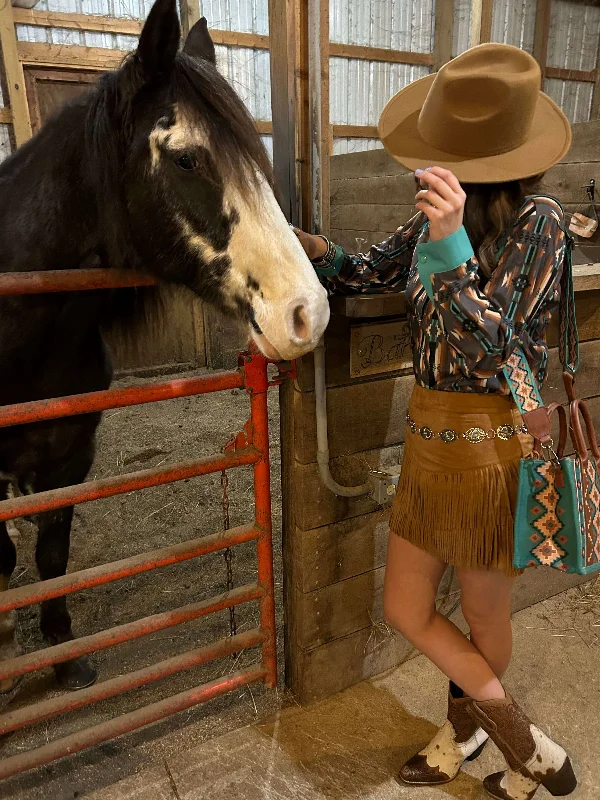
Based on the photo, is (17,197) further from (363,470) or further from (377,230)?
(377,230)

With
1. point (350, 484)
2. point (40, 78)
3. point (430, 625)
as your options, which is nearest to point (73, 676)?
point (350, 484)

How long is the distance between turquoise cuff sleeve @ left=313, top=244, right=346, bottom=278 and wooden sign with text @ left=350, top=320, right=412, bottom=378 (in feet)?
0.52

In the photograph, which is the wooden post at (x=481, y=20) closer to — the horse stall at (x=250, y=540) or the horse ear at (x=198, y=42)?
the horse stall at (x=250, y=540)

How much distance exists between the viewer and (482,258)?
1005 mm

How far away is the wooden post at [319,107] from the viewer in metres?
1.23

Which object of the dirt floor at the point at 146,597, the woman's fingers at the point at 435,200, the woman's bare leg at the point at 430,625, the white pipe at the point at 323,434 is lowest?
the dirt floor at the point at 146,597

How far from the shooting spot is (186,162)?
1147 mm

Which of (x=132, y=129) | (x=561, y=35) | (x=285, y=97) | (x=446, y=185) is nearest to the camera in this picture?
(x=446, y=185)

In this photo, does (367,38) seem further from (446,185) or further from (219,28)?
(446,185)

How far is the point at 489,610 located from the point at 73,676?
1351mm

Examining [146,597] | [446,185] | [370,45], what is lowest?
[146,597]

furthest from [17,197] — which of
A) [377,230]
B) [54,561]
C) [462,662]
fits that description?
[377,230]

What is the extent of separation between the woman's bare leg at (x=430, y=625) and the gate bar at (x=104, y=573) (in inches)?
16.7

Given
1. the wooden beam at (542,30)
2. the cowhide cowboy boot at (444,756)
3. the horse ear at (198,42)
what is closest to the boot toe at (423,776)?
the cowhide cowboy boot at (444,756)
